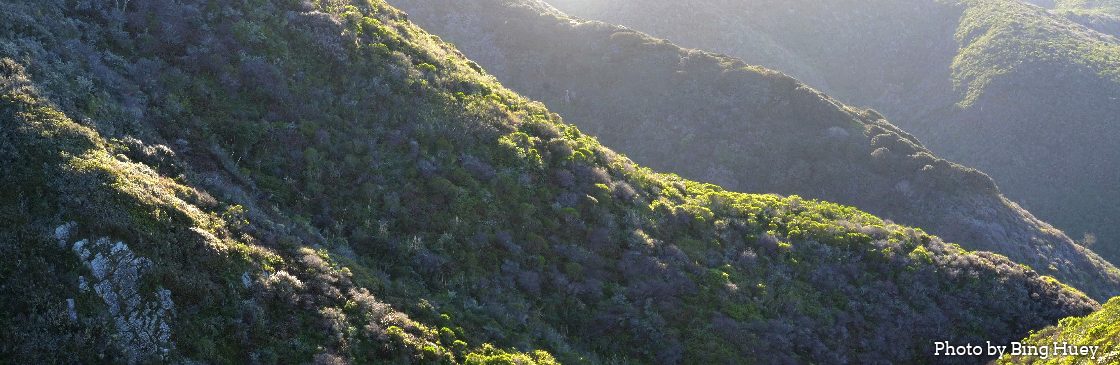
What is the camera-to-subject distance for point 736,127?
4312 centimetres

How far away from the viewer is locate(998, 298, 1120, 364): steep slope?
45.0 ft

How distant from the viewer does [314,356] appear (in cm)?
1129

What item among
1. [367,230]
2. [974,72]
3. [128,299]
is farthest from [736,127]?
[974,72]

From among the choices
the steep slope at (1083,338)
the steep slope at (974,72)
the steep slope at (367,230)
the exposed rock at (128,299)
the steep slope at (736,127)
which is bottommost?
the exposed rock at (128,299)

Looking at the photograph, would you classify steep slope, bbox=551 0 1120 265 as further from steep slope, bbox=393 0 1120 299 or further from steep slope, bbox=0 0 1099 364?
steep slope, bbox=0 0 1099 364

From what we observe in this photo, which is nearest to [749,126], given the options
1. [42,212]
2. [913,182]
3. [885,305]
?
[913,182]

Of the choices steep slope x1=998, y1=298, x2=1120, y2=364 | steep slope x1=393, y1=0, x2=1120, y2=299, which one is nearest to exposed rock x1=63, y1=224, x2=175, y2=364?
steep slope x1=998, y1=298, x2=1120, y2=364

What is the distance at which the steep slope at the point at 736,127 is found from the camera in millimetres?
39562

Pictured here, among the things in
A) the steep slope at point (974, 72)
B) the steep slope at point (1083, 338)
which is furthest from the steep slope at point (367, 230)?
the steep slope at point (974, 72)

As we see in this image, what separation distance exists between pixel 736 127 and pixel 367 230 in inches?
1245

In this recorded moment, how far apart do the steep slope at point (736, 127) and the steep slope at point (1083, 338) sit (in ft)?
63.3

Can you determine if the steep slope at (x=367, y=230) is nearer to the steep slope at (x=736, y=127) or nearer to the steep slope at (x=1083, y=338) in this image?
the steep slope at (x=1083, y=338)

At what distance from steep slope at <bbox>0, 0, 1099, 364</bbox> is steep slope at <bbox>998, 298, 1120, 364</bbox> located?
3.94 feet

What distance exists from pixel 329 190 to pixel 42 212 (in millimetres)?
6667
